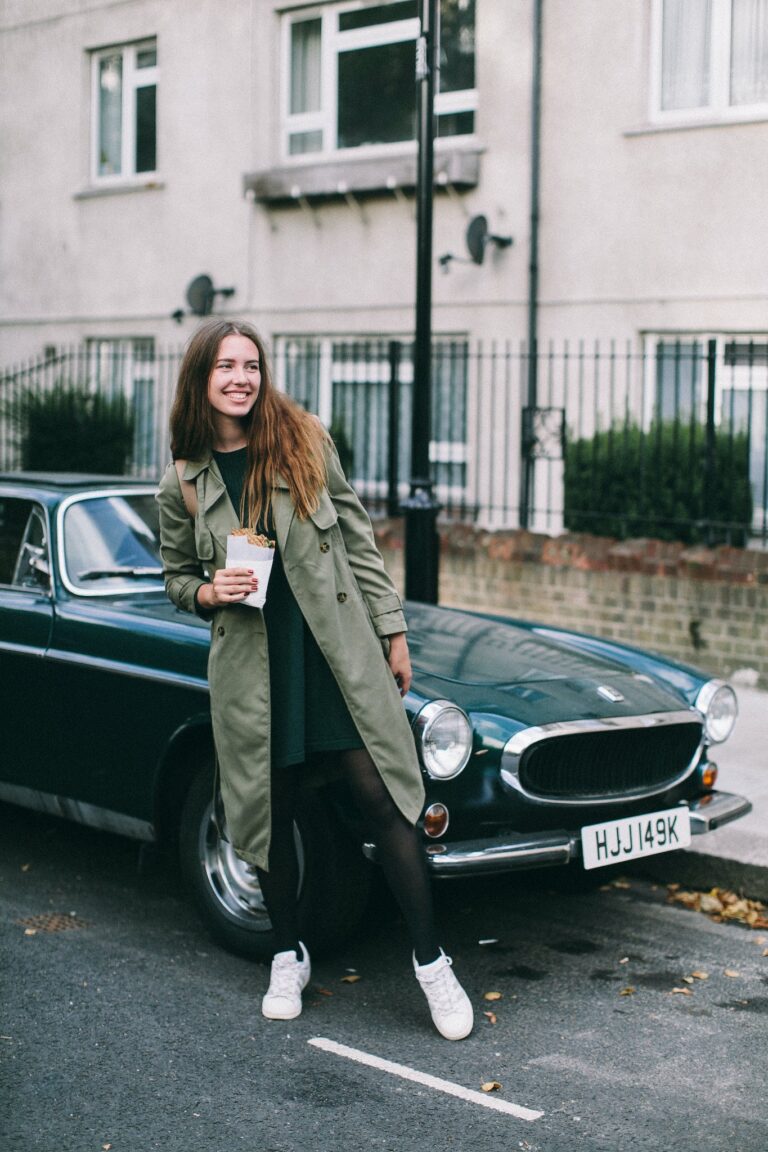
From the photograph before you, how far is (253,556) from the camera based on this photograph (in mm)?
4098

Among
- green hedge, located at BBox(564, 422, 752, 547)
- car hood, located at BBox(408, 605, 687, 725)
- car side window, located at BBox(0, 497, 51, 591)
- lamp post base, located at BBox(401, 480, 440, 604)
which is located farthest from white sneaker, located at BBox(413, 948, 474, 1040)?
green hedge, located at BBox(564, 422, 752, 547)

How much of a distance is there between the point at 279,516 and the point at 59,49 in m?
13.6

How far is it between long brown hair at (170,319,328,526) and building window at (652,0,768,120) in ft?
26.2

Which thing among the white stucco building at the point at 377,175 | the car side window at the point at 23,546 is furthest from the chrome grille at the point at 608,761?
the white stucco building at the point at 377,175

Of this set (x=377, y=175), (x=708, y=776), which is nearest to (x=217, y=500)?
(x=708, y=776)

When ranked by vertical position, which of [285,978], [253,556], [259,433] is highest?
[259,433]

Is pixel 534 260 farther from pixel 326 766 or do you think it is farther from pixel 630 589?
pixel 326 766

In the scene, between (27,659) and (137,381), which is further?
(137,381)

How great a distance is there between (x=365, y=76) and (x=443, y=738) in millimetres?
10634

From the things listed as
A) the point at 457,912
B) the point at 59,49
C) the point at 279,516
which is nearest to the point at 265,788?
the point at 279,516

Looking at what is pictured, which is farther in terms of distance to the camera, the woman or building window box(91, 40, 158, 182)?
building window box(91, 40, 158, 182)

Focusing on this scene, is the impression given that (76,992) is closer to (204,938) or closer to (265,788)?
(204,938)

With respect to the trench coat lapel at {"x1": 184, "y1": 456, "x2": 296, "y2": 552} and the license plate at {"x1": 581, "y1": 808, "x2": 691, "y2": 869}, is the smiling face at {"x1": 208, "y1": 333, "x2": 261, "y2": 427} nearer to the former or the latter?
the trench coat lapel at {"x1": 184, "y1": 456, "x2": 296, "y2": 552}

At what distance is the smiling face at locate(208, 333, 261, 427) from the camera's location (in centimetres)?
430
